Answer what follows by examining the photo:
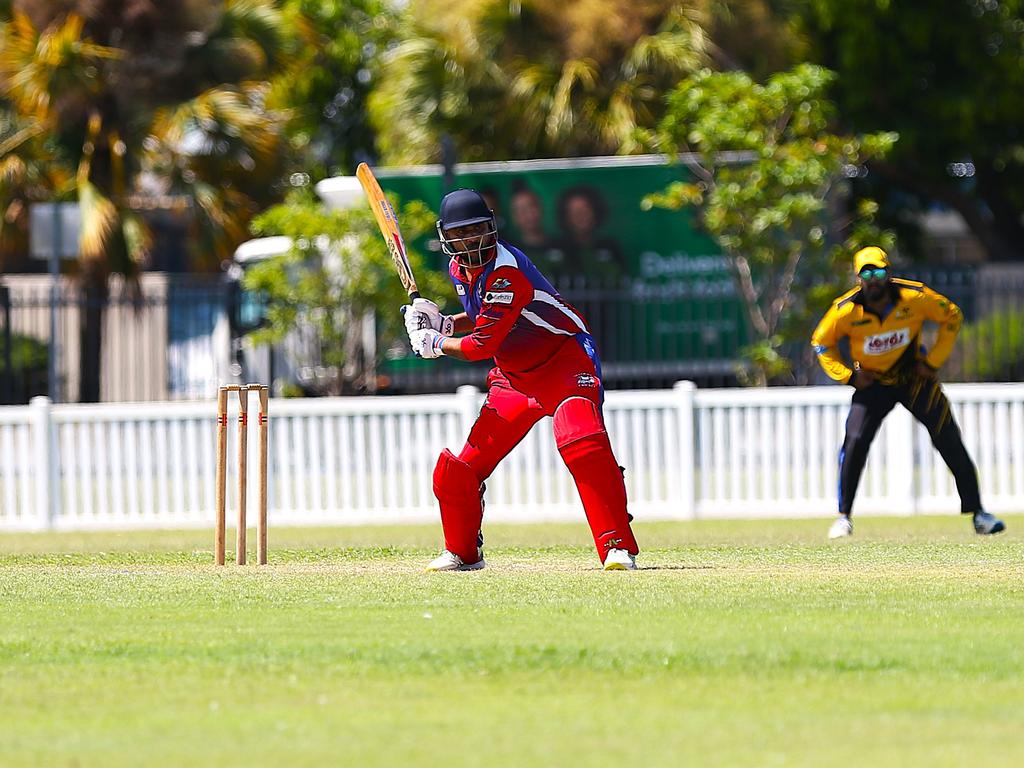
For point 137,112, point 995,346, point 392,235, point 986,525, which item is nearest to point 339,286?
point 137,112

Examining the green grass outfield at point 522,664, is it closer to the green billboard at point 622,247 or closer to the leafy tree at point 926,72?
the green billboard at point 622,247

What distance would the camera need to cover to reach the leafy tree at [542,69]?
27125mm

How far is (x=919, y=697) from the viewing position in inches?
224

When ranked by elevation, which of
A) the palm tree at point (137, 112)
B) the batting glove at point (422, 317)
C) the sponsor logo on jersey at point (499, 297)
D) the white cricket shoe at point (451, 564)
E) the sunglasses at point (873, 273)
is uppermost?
the palm tree at point (137, 112)

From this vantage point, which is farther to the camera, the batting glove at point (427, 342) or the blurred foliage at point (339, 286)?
the blurred foliage at point (339, 286)

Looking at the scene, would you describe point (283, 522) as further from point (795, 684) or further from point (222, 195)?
point (222, 195)

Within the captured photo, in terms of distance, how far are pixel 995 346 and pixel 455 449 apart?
34.9 feet

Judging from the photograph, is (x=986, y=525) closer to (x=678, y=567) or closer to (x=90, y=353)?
(x=678, y=567)

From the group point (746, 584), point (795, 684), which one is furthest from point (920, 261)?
point (795, 684)

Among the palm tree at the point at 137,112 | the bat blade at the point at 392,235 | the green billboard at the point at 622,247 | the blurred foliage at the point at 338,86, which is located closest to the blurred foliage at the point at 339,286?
the green billboard at the point at 622,247

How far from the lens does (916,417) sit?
41.0 ft

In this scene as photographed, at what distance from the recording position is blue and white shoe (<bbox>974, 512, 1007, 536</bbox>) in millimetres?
12398

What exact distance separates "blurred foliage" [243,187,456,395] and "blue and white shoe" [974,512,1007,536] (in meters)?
10.1

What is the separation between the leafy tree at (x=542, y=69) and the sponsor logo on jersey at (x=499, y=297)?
17.0m
